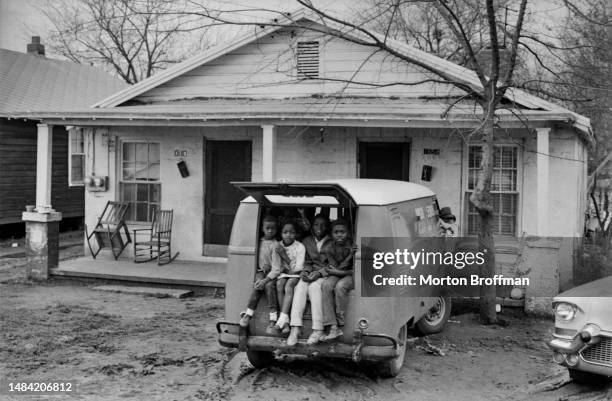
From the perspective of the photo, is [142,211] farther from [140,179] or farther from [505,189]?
[505,189]

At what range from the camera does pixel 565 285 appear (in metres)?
10.6

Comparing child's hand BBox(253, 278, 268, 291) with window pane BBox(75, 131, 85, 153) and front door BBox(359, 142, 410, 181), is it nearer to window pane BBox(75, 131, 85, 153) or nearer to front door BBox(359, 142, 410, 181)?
front door BBox(359, 142, 410, 181)

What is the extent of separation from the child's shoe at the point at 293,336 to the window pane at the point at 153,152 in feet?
25.6

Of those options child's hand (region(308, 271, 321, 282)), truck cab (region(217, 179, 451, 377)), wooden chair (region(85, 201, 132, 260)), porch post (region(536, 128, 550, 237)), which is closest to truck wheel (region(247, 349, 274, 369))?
truck cab (region(217, 179, 451, 377))

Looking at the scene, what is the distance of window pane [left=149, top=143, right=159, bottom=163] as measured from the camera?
42.8 feet

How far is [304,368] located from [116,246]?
731 centimetres

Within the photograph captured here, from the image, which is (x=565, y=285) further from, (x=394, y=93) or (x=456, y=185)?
(x=394, y=93)

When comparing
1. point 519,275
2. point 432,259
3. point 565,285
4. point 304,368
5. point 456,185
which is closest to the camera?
point 304,368

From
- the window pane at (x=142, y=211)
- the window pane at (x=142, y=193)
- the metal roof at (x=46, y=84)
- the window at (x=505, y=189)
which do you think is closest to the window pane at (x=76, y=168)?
the window pane at (x=142, y=193)

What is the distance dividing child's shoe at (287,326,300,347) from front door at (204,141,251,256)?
22.2 feet

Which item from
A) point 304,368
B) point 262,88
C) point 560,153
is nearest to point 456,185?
point 560,153

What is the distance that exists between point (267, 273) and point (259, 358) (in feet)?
3.44

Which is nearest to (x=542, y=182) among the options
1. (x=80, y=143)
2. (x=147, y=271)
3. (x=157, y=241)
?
(x=147, y=271)

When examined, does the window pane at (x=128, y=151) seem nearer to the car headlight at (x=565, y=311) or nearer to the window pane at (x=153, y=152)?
the window pane at (x=153, y=152)
